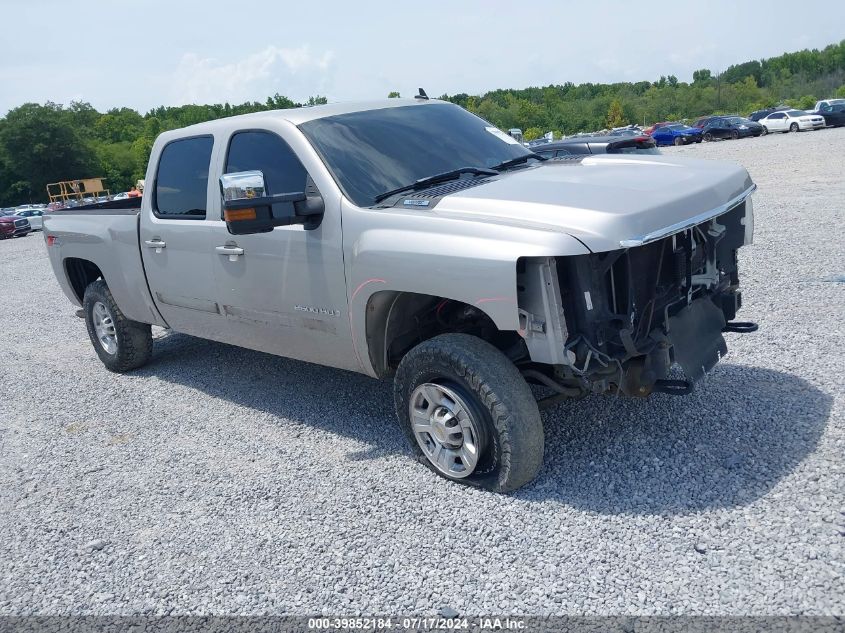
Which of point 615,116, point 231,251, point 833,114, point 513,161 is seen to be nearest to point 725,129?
point 833,114

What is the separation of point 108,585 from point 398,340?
1.93 meters

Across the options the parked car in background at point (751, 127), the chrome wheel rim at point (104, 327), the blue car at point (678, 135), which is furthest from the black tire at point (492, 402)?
the blue car at point (678, 135)

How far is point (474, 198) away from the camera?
12.6 feet

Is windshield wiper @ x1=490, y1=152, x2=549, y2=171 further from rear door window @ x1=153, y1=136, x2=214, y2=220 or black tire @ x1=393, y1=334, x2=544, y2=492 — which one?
rear door window @ x1=153, y1=136, x2=214, y2=220

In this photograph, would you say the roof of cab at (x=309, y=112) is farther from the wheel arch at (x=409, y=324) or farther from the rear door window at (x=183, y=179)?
the wheel arch at (x=409, y=324)

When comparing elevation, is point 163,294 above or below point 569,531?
above

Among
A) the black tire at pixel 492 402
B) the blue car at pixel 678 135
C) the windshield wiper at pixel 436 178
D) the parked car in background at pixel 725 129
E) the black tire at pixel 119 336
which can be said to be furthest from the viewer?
the blue car at pixel 678 135

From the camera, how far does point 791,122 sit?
3941 centimetres

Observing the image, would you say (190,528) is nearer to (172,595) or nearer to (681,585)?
(172,595)

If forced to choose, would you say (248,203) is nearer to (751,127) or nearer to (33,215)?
(33,215)

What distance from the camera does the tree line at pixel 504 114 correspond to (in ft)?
257

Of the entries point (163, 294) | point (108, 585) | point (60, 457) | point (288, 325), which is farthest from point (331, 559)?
point (163, 294)

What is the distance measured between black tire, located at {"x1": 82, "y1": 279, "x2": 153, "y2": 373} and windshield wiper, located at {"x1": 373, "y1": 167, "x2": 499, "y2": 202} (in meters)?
3.35

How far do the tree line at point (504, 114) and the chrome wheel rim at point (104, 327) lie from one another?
49145 mm
